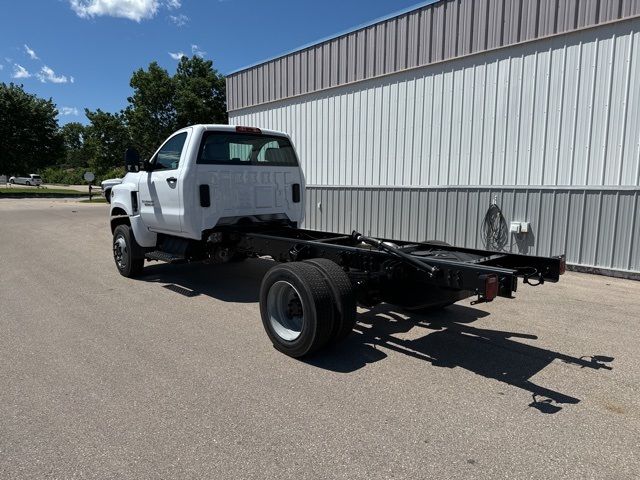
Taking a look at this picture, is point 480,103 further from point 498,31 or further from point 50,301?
point 50,301

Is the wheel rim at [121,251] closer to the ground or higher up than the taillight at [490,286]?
closer to the ground

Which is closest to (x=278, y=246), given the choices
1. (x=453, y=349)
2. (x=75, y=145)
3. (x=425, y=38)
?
(x=453, y=349)

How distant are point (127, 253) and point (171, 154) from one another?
6.72ft

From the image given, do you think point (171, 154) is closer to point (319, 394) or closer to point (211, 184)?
point (211, 184)

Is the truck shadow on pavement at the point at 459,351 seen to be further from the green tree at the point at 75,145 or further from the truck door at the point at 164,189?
the green tree at the point at 75,145

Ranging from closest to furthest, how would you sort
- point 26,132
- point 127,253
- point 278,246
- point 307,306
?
point 307,306, point 278,246, point 127,253, point 26,132

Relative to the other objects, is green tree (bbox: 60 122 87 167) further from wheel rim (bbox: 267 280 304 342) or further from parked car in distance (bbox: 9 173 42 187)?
wheel rim (bbox: 267 280 304 342)

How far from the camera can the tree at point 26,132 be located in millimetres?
42250

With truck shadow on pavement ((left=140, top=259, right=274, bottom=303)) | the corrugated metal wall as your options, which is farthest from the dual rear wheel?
the corrugated metal wall

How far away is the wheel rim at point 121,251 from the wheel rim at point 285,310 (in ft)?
13.9

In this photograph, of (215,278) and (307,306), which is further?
(215,278)

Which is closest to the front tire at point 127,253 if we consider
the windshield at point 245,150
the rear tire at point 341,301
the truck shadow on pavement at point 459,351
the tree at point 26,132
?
the windshield at point 245,150

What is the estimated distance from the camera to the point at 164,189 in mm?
6809

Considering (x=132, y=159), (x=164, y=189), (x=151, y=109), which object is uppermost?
(x=151, y=109)
